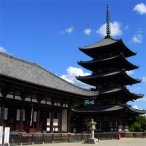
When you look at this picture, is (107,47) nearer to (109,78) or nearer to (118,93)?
(109,78)

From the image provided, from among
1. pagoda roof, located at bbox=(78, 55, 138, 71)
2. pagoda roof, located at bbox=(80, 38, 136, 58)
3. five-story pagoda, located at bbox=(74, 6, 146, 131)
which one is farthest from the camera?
pagoda roof, located at bbox=(80, 38, 136, 58)

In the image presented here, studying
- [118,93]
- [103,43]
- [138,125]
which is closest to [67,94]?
[118,93]

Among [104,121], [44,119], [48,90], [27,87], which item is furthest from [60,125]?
[104,121]

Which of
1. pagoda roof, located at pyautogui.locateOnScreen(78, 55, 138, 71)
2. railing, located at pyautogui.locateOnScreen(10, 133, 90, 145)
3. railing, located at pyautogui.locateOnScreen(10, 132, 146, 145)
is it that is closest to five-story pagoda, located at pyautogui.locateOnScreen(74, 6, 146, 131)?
pagoda roof, located at pyautogui.locateOnScreen(78, 55, 138, 71)

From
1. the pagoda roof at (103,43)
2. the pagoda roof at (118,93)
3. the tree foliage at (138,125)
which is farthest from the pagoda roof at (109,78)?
the tree foliage at (138,125)

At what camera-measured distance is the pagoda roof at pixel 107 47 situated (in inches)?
2243

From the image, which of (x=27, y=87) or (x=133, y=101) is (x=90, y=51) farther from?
(x=27, y=87)

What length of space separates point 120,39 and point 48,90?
85.3 feet

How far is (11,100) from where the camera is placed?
30.9 meters

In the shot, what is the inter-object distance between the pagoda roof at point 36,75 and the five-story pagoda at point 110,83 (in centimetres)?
1317

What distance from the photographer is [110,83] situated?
56469 mm

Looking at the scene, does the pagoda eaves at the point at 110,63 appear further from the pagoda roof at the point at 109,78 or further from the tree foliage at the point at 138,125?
the tree foliage at the point at 138,125

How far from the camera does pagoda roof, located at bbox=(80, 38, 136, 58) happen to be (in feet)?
187

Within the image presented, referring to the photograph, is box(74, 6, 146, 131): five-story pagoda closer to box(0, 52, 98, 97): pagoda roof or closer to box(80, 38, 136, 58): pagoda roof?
box(80, 38, 136, 58): pagoda roof
